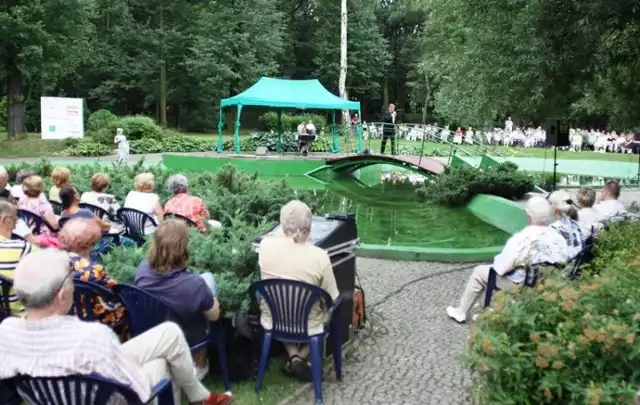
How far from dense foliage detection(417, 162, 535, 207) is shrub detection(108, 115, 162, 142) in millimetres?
16576

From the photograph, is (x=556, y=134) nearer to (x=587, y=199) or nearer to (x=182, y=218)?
(x=587, y=199)

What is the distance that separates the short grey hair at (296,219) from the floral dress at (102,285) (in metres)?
1.00

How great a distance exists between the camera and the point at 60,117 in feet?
76.5

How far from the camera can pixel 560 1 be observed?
6.25 m

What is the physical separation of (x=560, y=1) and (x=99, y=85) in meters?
38.9

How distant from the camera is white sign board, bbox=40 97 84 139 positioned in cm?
2299

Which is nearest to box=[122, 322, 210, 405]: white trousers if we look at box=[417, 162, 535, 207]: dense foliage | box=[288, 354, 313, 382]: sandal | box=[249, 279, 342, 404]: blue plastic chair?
box=[249, 279, 342, 404]: blue plastic chair

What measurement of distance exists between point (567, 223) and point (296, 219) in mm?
2421

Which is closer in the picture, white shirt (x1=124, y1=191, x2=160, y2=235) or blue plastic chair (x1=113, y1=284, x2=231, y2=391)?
blue plastic chair (x1=113, y1=284, x2=231, y2=391)

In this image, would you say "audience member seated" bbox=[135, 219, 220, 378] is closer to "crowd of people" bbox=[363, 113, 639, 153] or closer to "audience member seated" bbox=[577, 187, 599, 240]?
"audience member seated" bbox=[577, 187, 599, 240]

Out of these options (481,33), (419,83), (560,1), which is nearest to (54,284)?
(560,1)

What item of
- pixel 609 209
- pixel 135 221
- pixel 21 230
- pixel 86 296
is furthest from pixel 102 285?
pixel 609 209

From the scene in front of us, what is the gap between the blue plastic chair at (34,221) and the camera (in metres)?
5.58

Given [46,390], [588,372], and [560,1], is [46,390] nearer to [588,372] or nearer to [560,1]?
[588,372]
